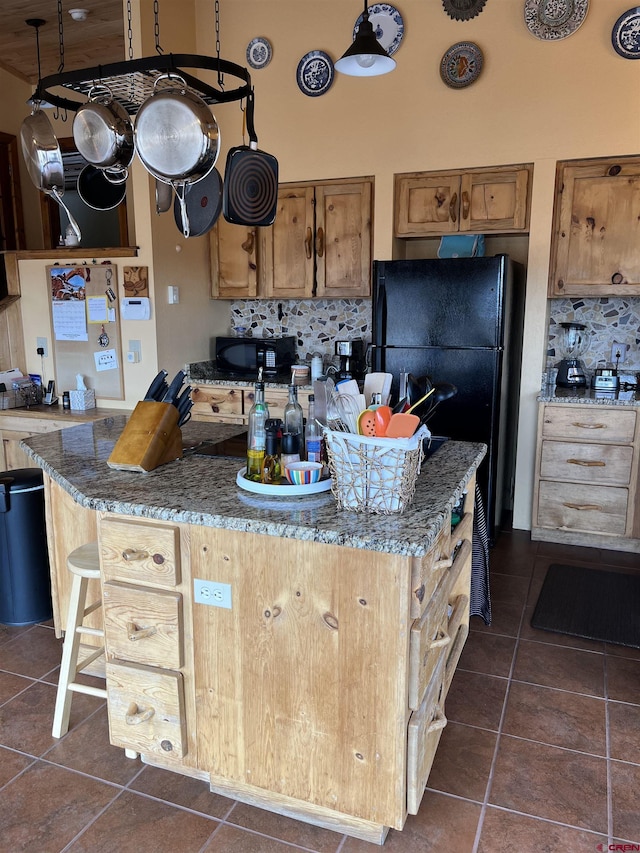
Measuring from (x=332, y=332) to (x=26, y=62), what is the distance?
316cm

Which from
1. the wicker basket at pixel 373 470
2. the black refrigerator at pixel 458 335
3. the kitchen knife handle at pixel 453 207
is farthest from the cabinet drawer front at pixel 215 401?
the wicker basket at pixel 373 470

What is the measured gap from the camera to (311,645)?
64.1 inches

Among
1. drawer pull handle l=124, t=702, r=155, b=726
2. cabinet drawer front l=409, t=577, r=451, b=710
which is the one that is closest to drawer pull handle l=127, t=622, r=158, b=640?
drawer pull handle l=124, t=702, r=155, b=726

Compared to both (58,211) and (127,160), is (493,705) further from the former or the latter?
(58,211)

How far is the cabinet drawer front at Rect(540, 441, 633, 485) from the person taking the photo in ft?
11.8

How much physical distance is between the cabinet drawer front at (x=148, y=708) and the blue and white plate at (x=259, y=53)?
385cm

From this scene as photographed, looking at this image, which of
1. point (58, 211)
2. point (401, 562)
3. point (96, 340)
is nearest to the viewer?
point (401, 562)

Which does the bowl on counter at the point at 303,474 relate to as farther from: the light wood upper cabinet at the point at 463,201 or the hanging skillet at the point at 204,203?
the light wood upper cabinet at the point at 463,201

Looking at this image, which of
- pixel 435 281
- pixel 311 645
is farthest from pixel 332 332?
pixel 311 645

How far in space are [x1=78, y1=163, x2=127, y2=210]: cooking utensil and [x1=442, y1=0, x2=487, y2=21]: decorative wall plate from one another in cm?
242

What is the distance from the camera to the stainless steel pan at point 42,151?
217 cm

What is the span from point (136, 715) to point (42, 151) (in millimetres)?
1820

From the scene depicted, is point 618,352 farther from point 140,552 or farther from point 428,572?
point 140,552

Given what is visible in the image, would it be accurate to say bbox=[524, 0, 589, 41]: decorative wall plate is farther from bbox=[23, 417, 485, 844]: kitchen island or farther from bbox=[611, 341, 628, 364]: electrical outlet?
bbox=[23, 417, 485, 844]: kitchen island
